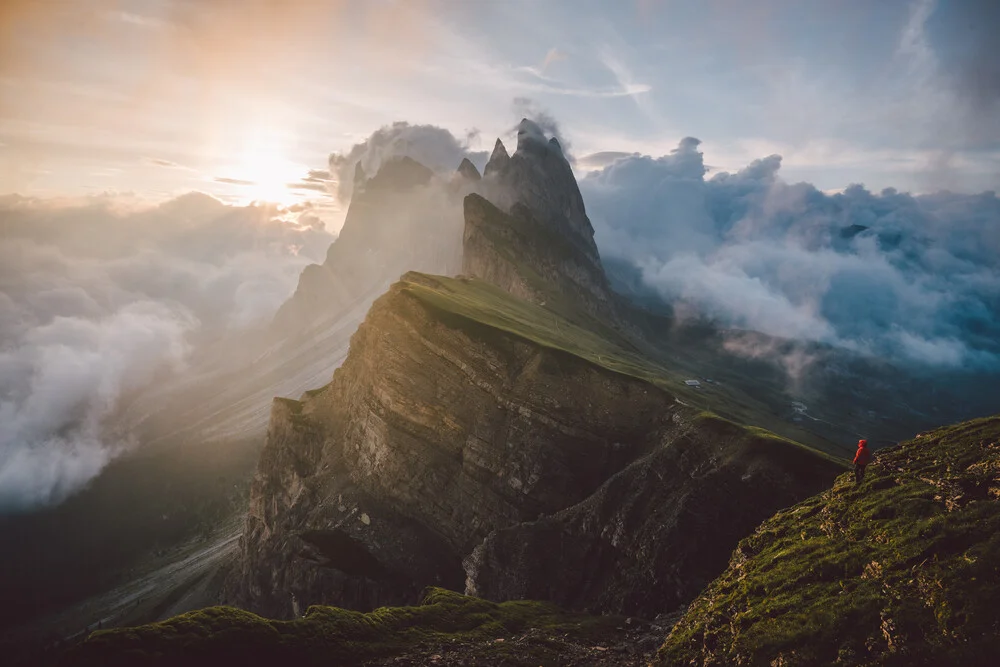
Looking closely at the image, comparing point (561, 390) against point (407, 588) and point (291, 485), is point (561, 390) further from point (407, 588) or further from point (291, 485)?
point (291, 485)

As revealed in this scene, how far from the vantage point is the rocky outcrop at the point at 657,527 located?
65.4 meters

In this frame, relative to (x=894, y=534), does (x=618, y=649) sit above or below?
below

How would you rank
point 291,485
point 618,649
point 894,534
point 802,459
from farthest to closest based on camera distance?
point 291,485
point 802,459
point 618,649
point 894,534

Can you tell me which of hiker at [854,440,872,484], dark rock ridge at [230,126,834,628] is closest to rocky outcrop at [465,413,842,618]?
dark rock ridge at [230,126,834,628]

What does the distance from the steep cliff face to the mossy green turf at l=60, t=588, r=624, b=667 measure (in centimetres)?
2870

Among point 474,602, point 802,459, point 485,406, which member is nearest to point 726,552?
point 802,459

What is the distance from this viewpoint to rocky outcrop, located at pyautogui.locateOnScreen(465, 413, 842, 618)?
65438mm

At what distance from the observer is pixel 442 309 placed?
4291 inches

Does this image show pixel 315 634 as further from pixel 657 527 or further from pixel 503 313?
pixel 503 313

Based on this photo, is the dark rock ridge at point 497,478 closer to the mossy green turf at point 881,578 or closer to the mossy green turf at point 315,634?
the mossy green turf at point 315,634

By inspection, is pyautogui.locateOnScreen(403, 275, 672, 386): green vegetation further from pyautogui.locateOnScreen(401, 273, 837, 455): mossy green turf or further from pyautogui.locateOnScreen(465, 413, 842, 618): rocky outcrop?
pyautogui.locateOnScreen(465, 413, 842, 618): rocky outcrop

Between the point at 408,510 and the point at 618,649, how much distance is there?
57.8 metres

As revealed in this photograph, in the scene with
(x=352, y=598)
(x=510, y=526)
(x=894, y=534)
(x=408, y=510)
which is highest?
(x=894, y=534)

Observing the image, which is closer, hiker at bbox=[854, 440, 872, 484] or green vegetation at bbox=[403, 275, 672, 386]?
hiker at bbox=[854, 440, 872, 484]
